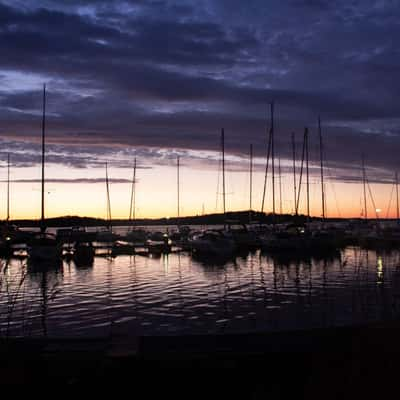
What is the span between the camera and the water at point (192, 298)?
16188 millimetres

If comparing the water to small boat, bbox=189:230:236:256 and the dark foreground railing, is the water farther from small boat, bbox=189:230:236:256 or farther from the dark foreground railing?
small boat, bbox=189:230:236:256

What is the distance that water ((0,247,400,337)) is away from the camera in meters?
16.2

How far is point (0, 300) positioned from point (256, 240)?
34.8 m

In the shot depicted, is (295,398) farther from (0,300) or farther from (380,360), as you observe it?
(0,300)

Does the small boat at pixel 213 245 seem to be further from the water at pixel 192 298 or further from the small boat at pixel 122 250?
the water at pixel 192 298

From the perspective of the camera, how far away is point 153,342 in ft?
33.0

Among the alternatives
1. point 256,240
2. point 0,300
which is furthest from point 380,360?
point 256,240

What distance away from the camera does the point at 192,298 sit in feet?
72.9

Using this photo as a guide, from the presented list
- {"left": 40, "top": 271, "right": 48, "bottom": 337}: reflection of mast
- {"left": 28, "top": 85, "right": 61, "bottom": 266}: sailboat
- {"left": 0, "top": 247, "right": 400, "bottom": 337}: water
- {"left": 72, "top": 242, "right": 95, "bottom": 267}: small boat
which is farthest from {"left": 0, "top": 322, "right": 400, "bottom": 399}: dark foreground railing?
{"left": 72, "top": 242, "right": 95, "bottom": 267}: small boat

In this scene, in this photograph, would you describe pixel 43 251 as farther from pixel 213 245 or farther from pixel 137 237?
pixel 137 237

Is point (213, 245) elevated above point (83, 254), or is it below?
above

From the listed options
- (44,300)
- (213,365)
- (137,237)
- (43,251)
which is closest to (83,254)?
(43,251)

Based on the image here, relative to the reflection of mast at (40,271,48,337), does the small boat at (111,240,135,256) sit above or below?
above

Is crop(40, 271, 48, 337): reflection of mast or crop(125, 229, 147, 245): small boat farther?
crop(125, 229, 147, 245): small boat
